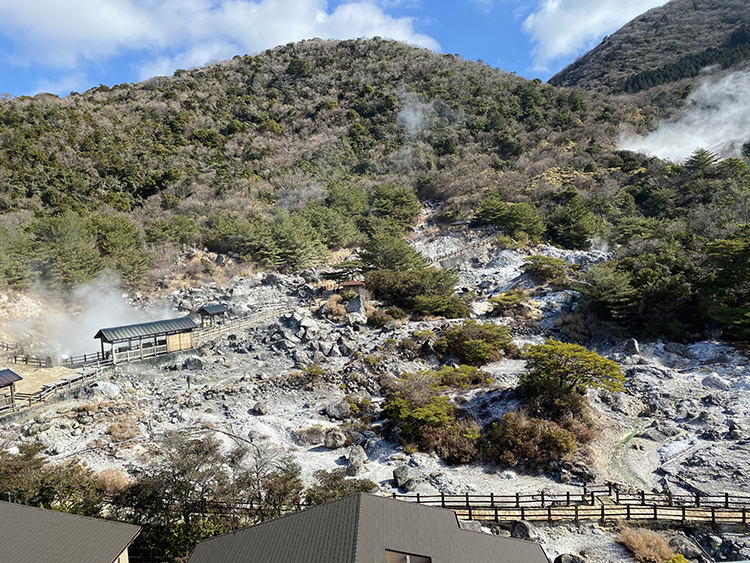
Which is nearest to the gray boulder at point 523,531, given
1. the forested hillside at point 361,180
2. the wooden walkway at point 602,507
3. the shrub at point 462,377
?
the wooden walkway at point 602,507

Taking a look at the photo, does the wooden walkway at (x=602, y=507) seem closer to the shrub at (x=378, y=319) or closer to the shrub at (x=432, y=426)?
the shrub at (x=432, y=426)

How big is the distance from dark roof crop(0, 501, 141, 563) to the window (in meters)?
5.94

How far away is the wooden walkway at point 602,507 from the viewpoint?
12.3 metres

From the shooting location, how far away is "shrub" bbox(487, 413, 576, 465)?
52.3 ft

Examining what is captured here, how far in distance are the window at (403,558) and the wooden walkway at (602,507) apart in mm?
5121

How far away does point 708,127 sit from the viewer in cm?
6325

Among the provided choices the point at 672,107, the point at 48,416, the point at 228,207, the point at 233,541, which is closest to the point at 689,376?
the point at 233,541

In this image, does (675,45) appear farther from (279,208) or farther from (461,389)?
(461,389)

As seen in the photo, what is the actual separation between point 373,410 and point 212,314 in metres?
14.4

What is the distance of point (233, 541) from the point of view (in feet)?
29.4

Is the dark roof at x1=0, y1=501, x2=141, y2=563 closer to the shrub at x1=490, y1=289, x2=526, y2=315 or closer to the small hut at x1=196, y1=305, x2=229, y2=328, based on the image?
the small hut at x1=196, y1=305, x2=229, y2=328

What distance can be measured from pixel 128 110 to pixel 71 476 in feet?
225

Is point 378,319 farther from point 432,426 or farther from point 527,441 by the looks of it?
point 527,441

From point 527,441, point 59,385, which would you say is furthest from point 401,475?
point 59,385
